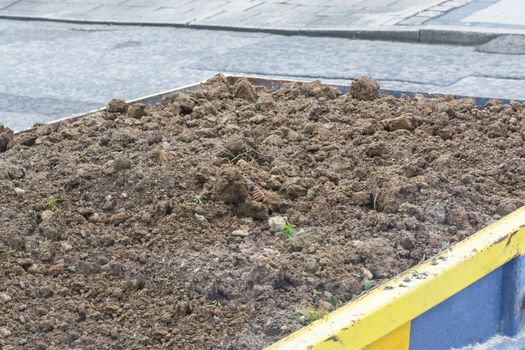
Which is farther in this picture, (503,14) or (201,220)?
(503,14)

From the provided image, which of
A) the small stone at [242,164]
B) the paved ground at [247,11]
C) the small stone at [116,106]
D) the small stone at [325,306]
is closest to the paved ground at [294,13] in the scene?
the paved ground at [247,11]

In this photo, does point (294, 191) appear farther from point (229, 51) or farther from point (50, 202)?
point (229, 51)

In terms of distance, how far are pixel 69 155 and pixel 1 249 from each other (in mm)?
917

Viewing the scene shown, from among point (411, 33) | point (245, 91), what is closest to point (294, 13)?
point (411, 33)

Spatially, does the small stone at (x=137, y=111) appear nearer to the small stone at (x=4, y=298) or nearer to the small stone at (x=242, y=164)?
the small stone at (x=242, y=164)

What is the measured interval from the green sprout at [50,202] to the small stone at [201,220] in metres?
0.54

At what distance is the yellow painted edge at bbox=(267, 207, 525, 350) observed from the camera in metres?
2.55

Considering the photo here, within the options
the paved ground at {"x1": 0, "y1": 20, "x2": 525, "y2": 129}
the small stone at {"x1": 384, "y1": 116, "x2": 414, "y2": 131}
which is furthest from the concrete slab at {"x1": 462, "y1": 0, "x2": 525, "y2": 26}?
the small stone at {"x1": 384, "y1": 116, "x2": 414, "y2": 131}

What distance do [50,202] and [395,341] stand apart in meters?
1.60

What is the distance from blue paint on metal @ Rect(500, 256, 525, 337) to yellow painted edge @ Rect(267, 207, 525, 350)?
1.7 inches

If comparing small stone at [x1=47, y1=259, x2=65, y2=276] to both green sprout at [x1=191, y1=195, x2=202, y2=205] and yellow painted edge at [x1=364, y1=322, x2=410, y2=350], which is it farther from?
yellow painted edge at [x1=364, y1=322, x2=410, y2=350]

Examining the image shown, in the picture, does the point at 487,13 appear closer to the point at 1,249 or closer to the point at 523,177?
the point at 523,177

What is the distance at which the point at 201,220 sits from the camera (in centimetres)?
368

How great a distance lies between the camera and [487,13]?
9805 mm
